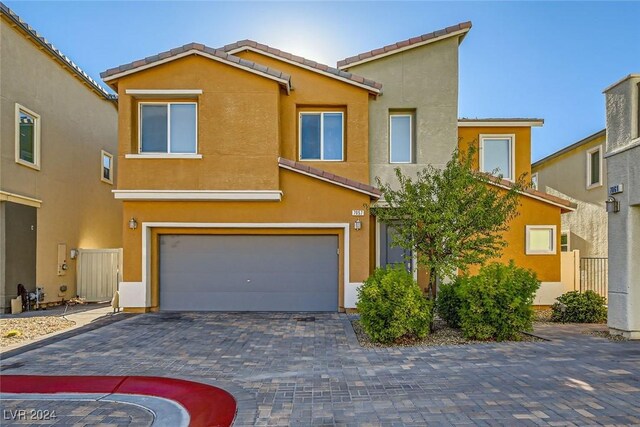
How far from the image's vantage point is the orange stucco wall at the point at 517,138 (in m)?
14.1

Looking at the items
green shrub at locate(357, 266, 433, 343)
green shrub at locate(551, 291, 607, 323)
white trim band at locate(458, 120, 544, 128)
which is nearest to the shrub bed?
green shrub at locate(357, 266, 433, 343)

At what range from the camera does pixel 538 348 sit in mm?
7742

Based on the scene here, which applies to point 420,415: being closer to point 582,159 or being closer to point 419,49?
point 419,49

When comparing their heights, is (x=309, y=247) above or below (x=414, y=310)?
above

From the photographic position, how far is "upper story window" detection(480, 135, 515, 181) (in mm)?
14172

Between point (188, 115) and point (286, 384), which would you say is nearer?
point (286, 384)

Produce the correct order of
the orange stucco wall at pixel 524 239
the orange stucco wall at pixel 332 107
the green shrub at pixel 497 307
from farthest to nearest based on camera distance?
the orange stucco wall at pixel 524 239 < the orange stucco wall at pixel 332 107 < the green shrub at pixel 497 307

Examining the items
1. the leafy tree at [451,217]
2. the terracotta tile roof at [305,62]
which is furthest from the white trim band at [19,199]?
the leafy tree at [451,217]

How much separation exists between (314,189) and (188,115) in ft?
13.4

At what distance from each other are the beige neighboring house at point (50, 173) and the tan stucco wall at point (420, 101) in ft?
31.5

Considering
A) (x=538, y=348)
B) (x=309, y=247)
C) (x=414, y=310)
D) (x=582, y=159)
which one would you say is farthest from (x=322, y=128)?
(x=582, y=159)

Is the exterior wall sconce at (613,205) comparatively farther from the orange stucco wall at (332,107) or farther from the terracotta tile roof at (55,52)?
the terracotta tile roof at (55,52)

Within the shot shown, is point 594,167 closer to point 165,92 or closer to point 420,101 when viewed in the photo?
point 420,101

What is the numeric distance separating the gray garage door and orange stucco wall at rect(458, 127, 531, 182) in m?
6.17
